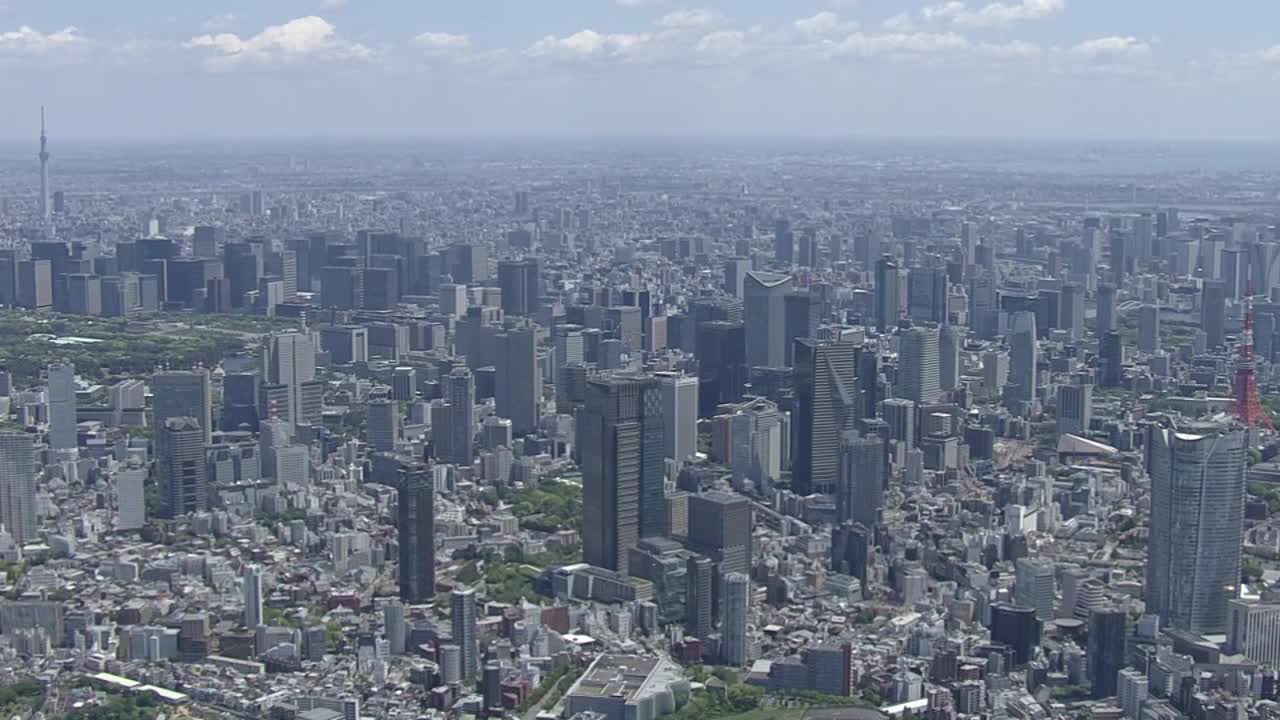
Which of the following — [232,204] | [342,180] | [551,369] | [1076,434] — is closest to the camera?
[1076,434]

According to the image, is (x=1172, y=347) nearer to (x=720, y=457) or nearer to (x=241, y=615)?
(x=720, y=457)

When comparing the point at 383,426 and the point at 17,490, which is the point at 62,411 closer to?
the point at 383,426

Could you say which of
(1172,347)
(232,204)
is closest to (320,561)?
(1172,347)

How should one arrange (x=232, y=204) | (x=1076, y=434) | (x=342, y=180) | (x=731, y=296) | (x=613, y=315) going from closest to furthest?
1. (x=1076, y=434)
2. (x=613, y=315)
3. (x=731, y=296)
4. (x=232, y=204)
5. (x=342, y=180)

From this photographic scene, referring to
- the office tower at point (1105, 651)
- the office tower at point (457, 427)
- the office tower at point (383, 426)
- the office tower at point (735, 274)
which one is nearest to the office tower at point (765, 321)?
the office tower at point (457, 427)

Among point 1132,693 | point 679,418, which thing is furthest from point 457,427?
point 1132,693

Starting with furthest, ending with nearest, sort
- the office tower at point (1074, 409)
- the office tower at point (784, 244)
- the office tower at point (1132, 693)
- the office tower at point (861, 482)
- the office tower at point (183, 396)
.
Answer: the office tower at point (784, 244), the office tower at point (1074, 409), the office tower at point (183, 396), the office tower at point (861, 482), the office tower at point (1132, 693)

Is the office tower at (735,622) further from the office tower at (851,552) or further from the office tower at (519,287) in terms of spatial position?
the office tower at (519,287)
